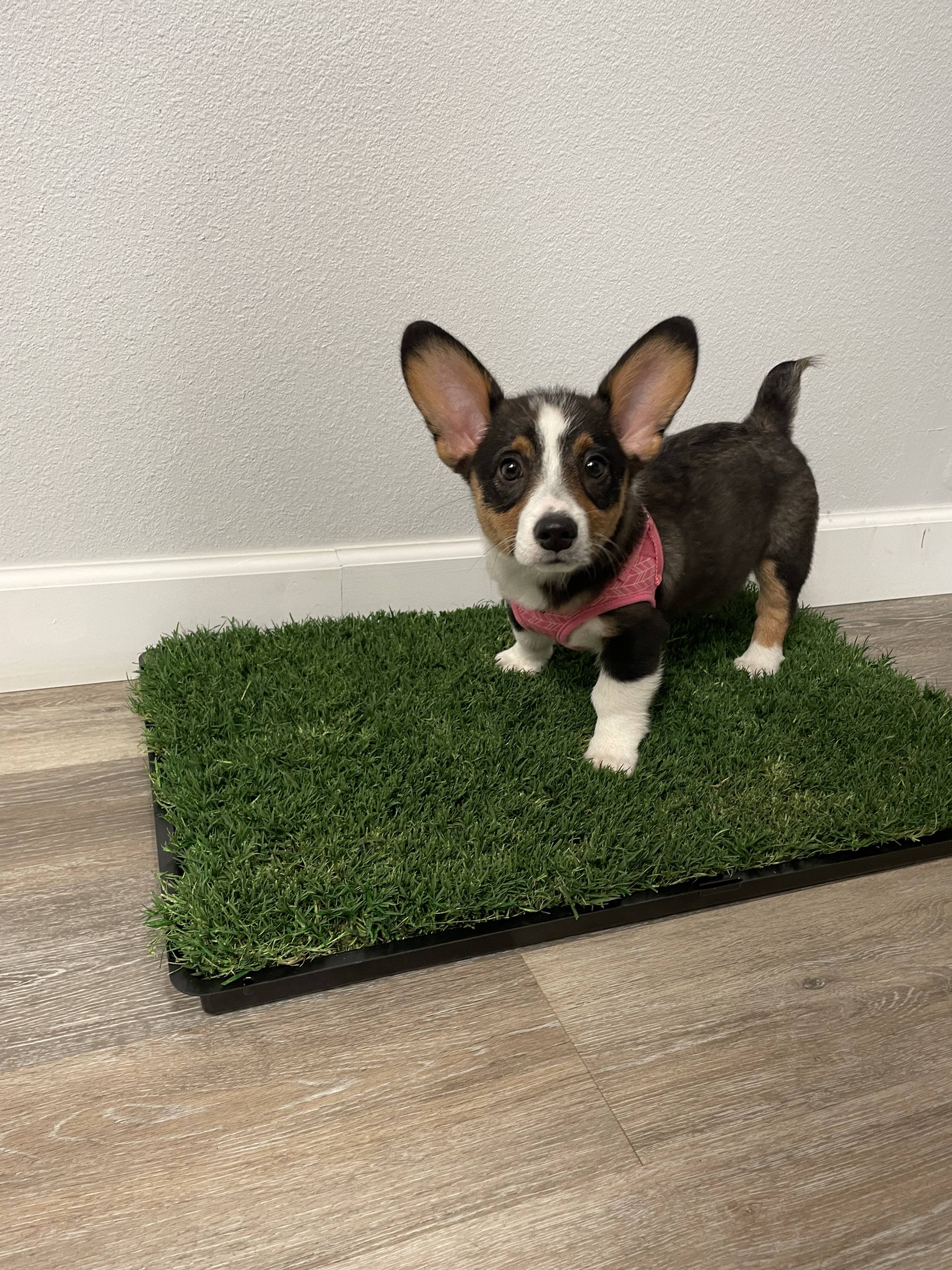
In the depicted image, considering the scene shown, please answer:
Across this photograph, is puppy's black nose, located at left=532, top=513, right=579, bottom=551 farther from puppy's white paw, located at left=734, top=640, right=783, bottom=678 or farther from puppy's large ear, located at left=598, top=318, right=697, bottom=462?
puppy's white paw, located at left=734, top=640, right=783, bottom=678

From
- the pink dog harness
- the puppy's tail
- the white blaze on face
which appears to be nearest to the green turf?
the pink dog harness

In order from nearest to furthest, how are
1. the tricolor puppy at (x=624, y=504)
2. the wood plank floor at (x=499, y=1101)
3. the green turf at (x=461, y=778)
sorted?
1. the wood plank floor at (x=499, y=1101)
2. the green turf at (x=461, y=778)
3. the tricolor puppy at (x=624, y=504)

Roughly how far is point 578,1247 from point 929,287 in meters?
2.73

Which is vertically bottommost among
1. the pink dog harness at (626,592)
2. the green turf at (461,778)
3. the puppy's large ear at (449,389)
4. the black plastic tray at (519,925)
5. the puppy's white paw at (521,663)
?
the black plastic tray at (519,925)

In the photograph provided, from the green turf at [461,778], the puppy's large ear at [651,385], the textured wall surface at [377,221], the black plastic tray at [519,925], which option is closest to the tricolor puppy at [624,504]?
the puppy's large ear at [651,385]

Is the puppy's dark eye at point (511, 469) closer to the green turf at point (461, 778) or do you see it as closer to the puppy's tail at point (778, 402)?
the green turf at point (461, 778)

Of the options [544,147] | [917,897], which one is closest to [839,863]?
[917,897]

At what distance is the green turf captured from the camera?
4.42 ft

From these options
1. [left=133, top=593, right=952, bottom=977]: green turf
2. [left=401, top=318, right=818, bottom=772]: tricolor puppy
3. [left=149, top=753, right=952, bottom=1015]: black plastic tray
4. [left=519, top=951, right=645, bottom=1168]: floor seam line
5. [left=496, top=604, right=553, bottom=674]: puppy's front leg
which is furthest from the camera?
[left=496, top=604, right=553, bottom=674]: puppy's front leg

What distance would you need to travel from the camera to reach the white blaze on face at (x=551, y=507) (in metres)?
1.42

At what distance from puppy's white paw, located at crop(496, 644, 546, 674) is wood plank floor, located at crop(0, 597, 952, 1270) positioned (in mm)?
745

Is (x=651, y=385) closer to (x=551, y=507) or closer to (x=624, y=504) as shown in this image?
(x=624, y=504)

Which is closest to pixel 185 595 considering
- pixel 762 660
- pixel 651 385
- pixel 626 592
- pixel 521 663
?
pixel 521 663

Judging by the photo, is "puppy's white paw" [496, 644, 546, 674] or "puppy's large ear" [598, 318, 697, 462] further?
"puppy's white paw" [496, 644, 546, 674]
